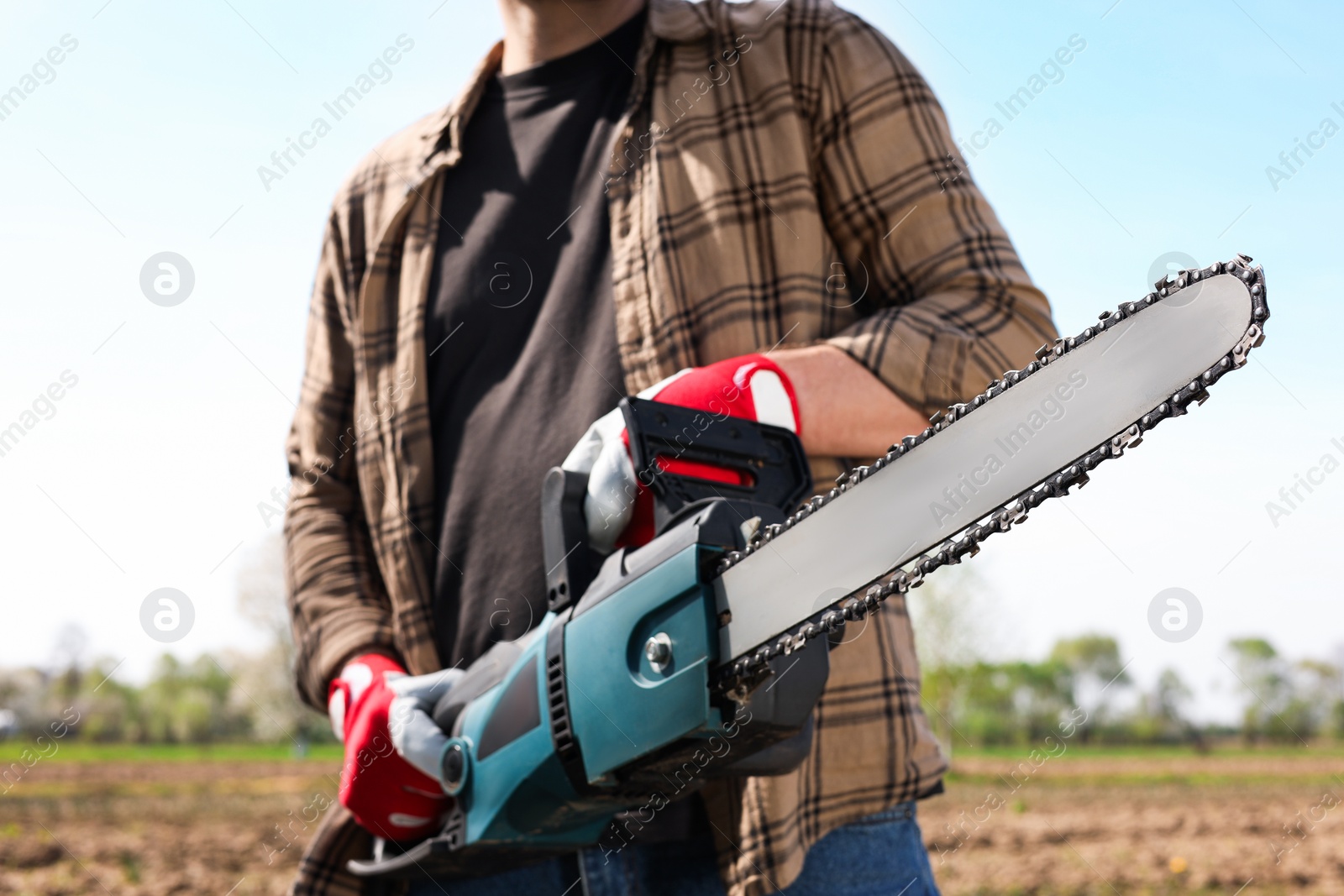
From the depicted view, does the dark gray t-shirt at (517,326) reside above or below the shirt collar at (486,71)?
→ below

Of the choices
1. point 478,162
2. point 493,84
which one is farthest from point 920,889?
point 493,84

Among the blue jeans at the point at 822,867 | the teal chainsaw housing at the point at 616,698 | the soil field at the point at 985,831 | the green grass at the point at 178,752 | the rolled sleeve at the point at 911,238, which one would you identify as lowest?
the green grass at the point at 178,752

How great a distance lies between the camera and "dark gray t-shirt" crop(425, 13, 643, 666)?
1.72 metres

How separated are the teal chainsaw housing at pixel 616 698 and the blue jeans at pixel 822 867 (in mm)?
115

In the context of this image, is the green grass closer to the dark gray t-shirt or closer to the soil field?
the soil field

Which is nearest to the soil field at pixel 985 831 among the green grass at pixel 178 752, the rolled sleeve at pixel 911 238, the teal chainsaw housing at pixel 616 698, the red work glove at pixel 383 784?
the red work glove at pixel 383 784

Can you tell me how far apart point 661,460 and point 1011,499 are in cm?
42

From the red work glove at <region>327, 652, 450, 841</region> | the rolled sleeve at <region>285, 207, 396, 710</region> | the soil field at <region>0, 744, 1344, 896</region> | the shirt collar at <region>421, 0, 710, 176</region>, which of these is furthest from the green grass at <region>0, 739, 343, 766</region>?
the red work glove at <region>327, 652, 450, 841</region>

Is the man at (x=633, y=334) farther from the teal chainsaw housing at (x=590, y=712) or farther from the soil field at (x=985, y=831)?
the soil field at (x=985, y=831)

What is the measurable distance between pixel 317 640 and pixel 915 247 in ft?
4.46

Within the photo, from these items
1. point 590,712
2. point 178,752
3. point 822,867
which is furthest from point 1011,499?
point 178,752

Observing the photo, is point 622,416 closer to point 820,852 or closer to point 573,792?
point 573,792

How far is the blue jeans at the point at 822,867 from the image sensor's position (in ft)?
4.83

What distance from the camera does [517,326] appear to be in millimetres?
1893
